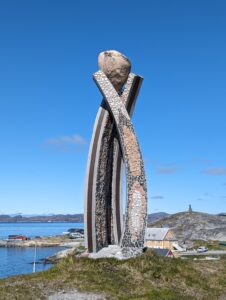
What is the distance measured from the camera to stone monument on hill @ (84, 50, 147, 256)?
65.8 feet

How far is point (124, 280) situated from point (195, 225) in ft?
312

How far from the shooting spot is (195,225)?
357 feet

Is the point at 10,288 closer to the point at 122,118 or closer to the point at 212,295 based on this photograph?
the point at 212,295

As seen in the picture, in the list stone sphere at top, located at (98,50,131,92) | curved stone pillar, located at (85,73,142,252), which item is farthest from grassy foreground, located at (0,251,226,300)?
stone sphere at top, located at (98,50,131,92)

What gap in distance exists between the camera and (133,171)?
2044cm


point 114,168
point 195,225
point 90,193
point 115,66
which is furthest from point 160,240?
point 195,225

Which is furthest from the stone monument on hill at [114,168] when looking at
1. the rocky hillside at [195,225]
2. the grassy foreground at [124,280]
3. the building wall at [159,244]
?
the rocky hillside at [195,225]

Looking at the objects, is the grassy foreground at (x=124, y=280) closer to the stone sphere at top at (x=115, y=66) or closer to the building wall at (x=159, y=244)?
the stone sphere at top at (x=115, y=66)

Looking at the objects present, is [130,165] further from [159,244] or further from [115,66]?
[159,244]

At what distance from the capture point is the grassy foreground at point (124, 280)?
48.1 ft

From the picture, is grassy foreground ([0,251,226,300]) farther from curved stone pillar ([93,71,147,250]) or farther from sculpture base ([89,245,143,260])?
curved stone pillar ([93,71,147,250])

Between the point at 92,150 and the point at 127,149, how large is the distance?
1.59m

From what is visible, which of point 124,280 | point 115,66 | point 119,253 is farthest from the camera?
point 115,66

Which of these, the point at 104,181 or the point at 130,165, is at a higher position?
the point at 130,165
